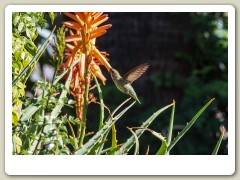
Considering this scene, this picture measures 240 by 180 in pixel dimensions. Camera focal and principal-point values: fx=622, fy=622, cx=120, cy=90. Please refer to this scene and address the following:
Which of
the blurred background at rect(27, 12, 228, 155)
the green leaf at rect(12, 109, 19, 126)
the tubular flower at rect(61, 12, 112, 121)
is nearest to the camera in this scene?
the tubular flower at rect(61, 12, 112, 121)

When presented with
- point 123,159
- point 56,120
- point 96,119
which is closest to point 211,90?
point 96,119

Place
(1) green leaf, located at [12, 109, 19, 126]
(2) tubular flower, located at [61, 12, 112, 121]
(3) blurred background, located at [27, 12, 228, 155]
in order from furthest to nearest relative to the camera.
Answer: (3) blurred background, located at [27, 12, 228, 155] → (1) green leaf, located at [12, 109, 19, 126] → (2) tubular flower, located at [61, 12, 112, 121]

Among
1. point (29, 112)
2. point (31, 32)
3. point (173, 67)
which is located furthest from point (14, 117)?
point (173, 67)

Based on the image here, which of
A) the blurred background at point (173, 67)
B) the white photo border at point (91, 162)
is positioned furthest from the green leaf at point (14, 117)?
the blurred background at point (173, 67)

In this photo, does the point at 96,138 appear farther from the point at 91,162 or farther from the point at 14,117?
the point at 14,117

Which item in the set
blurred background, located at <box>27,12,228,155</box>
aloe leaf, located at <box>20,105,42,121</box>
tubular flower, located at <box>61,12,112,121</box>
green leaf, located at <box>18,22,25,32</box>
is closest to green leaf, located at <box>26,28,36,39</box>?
green leaf, located at <box>18,22,25,32</box>

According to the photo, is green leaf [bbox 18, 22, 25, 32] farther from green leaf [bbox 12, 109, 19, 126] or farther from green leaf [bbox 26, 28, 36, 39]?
green leaf [bbox 12, 109, 19, 126]

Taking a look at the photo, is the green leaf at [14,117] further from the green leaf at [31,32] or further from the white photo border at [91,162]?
the green leaf at [31,32]

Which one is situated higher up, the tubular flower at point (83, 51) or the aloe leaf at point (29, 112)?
the tubular flower at point (83, 51)
